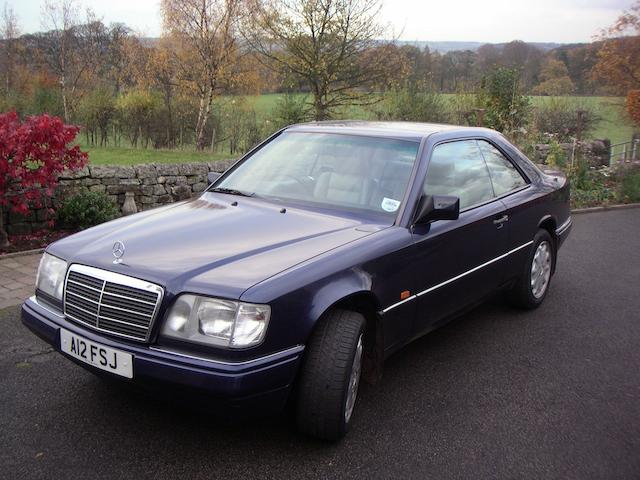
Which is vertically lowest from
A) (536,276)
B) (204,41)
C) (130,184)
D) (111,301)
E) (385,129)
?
(536,276)

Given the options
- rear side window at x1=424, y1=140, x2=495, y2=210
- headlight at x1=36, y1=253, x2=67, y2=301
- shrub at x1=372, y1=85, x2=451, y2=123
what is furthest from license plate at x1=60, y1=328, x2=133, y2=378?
shrub at x1=372, y1=85, x2=451, y2=123

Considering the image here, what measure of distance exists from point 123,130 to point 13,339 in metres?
20.4

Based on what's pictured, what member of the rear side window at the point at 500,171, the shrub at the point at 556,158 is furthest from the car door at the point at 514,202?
the shrub at the point at 556,158

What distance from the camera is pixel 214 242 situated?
3061 millimetres

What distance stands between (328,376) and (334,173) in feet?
5.01

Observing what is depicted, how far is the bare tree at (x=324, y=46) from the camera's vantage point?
56.1 ft

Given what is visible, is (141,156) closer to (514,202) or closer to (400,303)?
(514,202)

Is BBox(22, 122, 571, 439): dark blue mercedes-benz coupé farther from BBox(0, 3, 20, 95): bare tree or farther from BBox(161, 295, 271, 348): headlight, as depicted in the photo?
BBox(0, 3, 20, 95): bare tree

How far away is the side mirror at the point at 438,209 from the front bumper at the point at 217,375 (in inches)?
47.3

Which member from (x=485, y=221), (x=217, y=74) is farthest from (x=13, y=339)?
(x=217, y=74)

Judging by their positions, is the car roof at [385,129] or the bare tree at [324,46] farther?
the bare tree at [324,46]

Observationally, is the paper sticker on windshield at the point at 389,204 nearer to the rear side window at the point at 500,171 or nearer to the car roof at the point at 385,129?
the car roof at the point at 385,129

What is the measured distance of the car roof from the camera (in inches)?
155

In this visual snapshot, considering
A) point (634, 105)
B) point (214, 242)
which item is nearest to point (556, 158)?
point (634, 105)
